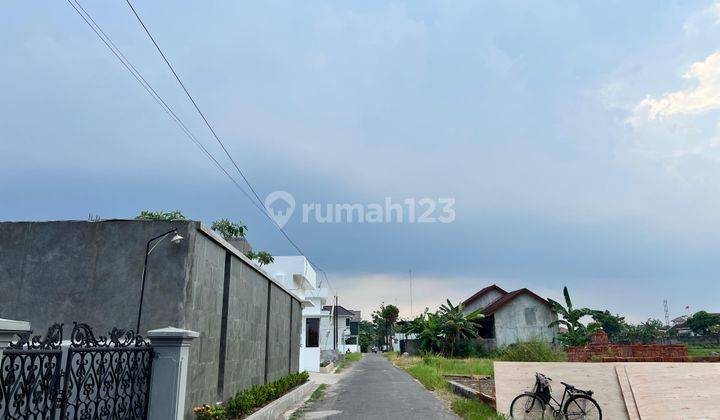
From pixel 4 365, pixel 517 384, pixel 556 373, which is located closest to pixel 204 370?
pixel 4 365

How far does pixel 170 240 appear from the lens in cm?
723

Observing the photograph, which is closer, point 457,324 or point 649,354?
point 649,354

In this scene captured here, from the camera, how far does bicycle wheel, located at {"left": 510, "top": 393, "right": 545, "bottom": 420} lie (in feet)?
29.7

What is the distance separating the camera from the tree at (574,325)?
29.0 m

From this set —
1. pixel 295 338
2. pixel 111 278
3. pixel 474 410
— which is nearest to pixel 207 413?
pixel 111 278

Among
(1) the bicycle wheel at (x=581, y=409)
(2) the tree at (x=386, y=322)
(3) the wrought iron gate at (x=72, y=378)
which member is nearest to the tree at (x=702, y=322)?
(2) the tree at (x=386, y=322)

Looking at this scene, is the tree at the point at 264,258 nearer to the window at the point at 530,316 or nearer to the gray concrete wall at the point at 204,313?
the window at the point at 530,316

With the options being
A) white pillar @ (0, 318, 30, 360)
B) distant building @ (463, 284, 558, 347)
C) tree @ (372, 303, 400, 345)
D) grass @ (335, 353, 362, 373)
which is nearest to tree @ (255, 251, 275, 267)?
grass @ (335, 353, 362, 373)

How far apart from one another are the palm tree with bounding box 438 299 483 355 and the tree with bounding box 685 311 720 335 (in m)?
60.0

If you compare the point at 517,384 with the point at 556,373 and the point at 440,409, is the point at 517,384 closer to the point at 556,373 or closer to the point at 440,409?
the point at 556,373

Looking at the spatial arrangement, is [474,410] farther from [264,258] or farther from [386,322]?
[386,322]

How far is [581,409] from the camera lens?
28.9 feet

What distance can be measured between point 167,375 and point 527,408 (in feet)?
22.3

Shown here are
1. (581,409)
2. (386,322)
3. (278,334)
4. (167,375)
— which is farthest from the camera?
(386,322)
